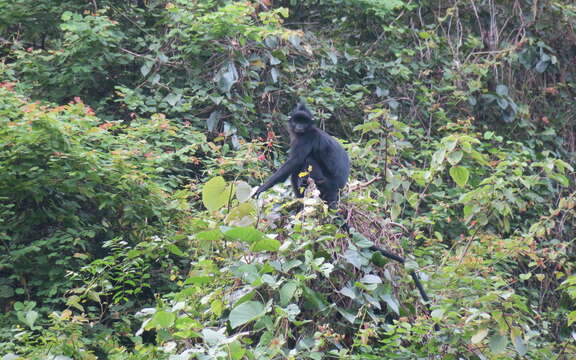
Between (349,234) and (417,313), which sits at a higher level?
(349,234)

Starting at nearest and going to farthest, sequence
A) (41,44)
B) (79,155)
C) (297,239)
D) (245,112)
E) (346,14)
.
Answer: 1. (297,239)
2. (79,155)
3. (245,112)
4. (41,44)
5. (346,14)

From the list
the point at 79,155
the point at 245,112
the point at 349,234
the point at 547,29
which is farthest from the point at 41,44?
the point at 547,29

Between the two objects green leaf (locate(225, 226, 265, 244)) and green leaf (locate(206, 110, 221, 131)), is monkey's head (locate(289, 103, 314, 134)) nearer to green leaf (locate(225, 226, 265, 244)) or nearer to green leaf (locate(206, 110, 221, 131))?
green leaf (locate(206, 110, 221, 131))

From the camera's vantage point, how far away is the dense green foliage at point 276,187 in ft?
13.7

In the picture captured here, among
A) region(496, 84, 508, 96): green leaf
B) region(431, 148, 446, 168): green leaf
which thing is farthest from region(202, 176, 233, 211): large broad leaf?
region(496, 84, 508, 96): green leaf

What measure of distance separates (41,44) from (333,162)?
4197mm

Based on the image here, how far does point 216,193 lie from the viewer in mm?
4219

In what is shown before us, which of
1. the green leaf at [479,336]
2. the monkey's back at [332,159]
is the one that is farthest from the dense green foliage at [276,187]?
the monkey's back at [332,159]

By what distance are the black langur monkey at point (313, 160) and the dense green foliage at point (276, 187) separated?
8.4 inches

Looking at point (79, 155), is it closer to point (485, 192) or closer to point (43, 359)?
point (43, 359)

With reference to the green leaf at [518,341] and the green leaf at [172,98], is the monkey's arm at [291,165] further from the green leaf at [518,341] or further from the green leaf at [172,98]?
the green leaf at [518,341]

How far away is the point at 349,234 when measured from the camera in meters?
4.57

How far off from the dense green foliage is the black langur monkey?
214 millimetres

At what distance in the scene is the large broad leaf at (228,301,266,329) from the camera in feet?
12.3
